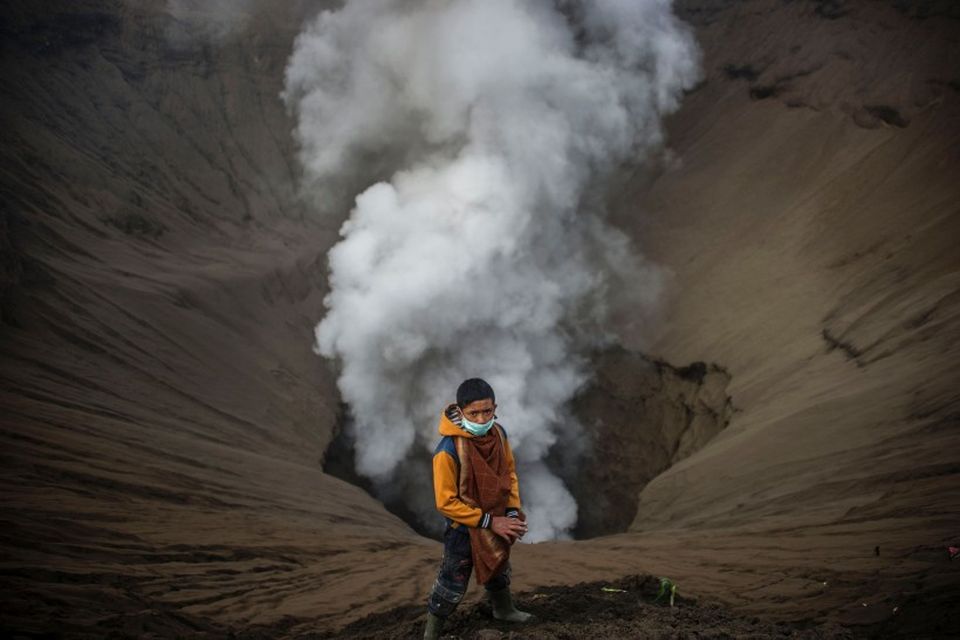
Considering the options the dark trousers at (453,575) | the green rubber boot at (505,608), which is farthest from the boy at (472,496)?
the green rubber boot at (505,608)

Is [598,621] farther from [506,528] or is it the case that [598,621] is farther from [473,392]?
[473,392]

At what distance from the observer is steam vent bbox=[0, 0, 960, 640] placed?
5.75 meters

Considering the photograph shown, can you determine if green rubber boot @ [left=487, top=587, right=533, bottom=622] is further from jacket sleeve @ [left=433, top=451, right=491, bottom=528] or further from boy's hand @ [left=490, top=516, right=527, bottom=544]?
jacket sleeve @ [left=433, top=451, right=491, bottom=528]

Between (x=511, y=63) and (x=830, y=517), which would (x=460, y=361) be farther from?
(x=830, y=517)

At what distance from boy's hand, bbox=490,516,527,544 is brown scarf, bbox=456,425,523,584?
0.06 metres

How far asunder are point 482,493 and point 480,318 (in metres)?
12.5

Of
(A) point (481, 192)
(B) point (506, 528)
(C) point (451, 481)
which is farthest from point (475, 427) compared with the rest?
(A) point (481, 192)

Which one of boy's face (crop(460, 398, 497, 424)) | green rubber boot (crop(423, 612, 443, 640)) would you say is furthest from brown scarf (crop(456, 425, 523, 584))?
green rubber boot (crop(423, 612, 443, 640))

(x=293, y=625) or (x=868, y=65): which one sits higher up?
(x=868, y=65)

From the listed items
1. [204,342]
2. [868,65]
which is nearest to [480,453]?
[204,342]

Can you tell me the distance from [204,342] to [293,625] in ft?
29.7

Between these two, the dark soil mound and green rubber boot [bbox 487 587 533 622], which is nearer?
the dark soil mound

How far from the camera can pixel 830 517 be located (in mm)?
7148

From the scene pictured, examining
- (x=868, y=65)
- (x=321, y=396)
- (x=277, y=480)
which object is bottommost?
(x=277, y=480)
